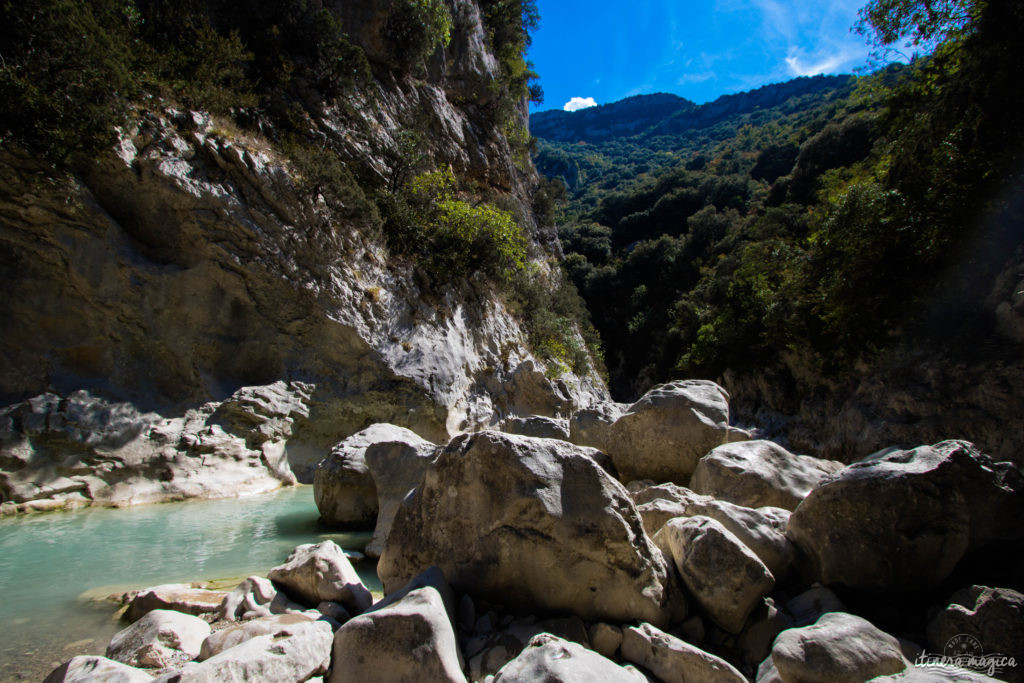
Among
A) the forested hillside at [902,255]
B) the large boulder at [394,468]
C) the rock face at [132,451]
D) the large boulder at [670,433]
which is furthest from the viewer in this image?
the forested hillside at [902,255]

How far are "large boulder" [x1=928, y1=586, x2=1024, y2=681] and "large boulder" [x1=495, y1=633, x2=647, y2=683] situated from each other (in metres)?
1.67

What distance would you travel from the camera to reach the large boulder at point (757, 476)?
407 centimetres

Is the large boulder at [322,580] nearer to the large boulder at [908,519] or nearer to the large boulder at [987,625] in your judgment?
the large boulder at [908,519]

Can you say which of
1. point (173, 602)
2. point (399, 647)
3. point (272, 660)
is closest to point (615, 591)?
point (399, 647)

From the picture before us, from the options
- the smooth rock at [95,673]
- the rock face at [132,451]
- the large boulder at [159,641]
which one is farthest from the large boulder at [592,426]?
the smooth rock at [95,673]

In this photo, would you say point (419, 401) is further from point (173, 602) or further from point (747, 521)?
point (747, 521)

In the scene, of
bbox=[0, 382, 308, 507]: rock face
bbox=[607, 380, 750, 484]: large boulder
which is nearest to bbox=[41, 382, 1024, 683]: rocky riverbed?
bbox=[607, 380, 750, 484]: large boulder

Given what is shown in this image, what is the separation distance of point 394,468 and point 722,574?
156 inches

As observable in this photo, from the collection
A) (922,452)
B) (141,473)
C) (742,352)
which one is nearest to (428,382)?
(141,473)

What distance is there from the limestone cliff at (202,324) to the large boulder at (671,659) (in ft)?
24.0

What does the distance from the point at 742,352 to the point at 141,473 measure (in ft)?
60.5

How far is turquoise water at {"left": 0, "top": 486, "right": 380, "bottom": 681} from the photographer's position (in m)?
3.03

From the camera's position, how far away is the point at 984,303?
9039 mm

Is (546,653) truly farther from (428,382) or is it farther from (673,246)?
(673,246)
